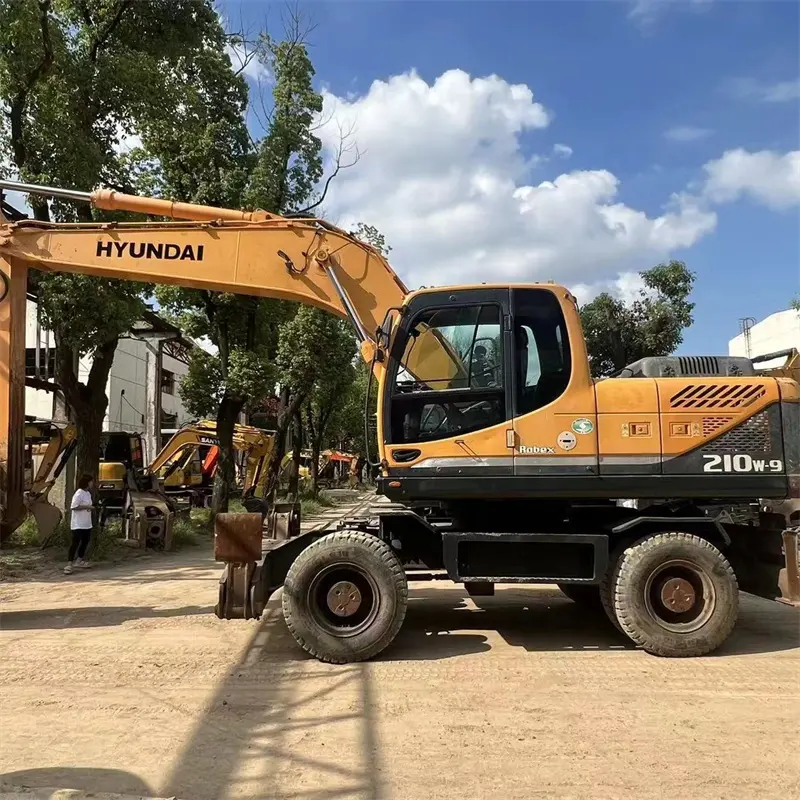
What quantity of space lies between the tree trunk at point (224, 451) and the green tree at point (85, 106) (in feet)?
12.8

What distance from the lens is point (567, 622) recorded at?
7.69 metres

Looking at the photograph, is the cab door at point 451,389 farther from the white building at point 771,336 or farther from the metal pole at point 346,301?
the white building at point 771,336

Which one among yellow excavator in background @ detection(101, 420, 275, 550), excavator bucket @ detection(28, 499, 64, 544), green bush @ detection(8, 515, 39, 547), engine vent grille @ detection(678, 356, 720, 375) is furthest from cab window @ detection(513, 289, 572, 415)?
green bush @ detection(8, 515, 39, 547)

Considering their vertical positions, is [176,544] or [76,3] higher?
[76,3]

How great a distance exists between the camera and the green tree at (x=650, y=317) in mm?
16047

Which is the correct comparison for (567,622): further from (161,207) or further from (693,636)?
(161,207)

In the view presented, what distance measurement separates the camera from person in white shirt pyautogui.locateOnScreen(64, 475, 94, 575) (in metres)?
11.2

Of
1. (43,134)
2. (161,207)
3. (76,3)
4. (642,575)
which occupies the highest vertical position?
(76,3)

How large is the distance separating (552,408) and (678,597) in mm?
2039

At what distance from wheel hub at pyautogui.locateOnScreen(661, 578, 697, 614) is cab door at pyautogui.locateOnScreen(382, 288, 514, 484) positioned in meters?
1.78

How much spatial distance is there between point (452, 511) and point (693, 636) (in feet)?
7.86

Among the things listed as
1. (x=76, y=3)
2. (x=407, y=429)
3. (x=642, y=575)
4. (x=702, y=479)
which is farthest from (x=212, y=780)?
(x=76, y=3)

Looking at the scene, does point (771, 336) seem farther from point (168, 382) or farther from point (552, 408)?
point (168, 382)

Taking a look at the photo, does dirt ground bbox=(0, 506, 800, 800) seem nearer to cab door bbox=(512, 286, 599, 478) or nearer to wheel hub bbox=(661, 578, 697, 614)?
wheel hub bbox=(661, 578, 697, 614)
